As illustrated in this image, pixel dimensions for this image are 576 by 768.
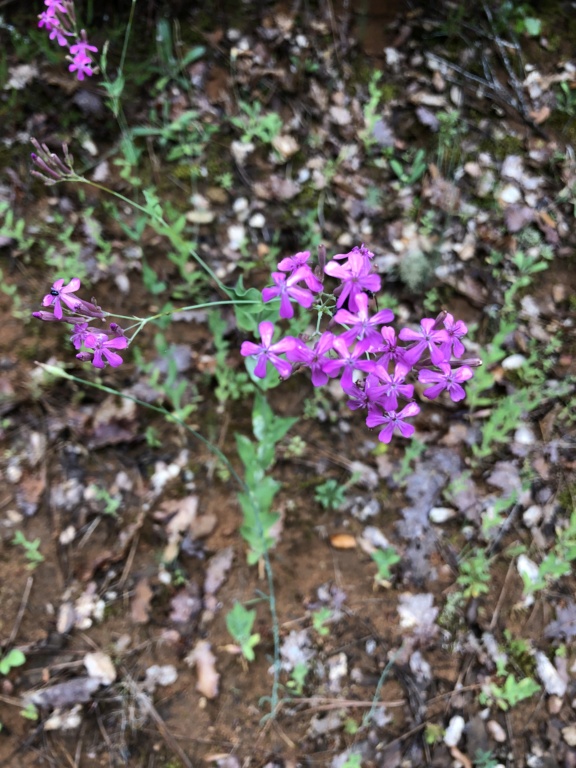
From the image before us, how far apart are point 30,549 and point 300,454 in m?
1.33

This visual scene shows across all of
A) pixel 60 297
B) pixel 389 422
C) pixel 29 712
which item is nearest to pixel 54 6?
pixel 60 297

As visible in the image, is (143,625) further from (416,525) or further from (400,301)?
(400,301)

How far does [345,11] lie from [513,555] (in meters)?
3.36

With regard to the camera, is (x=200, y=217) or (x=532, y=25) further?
(x=532, y=25)

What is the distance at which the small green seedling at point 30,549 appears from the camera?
8.63ft

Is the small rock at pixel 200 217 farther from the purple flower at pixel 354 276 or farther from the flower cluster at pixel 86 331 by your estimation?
the purple flower at pixel 354 276

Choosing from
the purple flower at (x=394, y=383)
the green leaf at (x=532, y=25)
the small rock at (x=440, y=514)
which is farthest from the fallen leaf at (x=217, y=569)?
the green leaf at (x=532, y=25)

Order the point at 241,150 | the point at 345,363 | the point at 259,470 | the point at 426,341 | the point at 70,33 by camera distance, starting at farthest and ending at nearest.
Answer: the point at 241,150
the point at 70,33
the point at 259,470
the point at 426,341
the point at 345,363

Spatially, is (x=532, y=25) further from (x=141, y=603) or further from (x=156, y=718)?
(x=156, y=718)

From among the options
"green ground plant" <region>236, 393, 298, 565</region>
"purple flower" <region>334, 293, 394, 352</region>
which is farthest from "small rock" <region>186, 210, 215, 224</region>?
"purple flower" <region>334, 293, 394, 352</region>

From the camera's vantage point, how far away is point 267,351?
1744 millimetres

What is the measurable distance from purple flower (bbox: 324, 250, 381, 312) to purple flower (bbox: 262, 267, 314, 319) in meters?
0.09

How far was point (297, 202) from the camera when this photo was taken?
3.38 meters

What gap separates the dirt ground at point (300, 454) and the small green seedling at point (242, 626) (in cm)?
10
